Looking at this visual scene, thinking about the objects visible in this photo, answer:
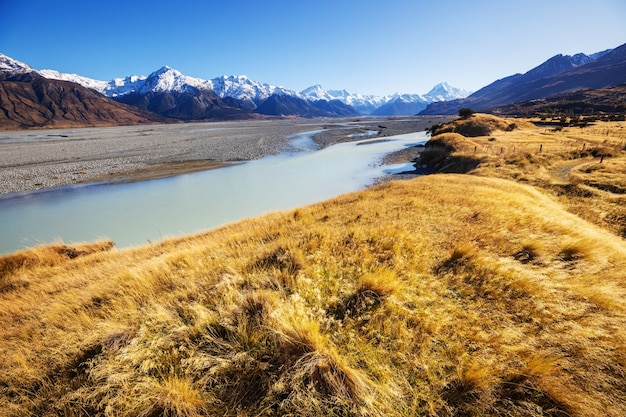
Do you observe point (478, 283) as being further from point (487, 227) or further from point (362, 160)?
point (362, 160)

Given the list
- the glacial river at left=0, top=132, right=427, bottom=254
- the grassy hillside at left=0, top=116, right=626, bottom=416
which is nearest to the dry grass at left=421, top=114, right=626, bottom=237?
the glacial river at left=0, top=132, right=427, bottom=254

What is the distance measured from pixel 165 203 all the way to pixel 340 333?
1974 cm

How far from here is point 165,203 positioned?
19625mm

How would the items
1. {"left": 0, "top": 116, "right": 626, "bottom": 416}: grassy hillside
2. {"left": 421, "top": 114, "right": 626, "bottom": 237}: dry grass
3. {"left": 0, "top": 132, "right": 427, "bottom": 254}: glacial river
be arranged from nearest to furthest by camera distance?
{"left": 0, "top": 116, "right": 626, "bottom": 416}: grassy hillside → {"left": 421, "top": 114, "right": 626, "bottom": 237}: dry grass → {"left": 0, "top": 132, "right": 427, "bottom": 254}: glacial river

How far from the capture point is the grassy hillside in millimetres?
2697

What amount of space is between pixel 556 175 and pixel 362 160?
67.1ft

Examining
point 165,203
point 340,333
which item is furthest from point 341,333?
point 165,203

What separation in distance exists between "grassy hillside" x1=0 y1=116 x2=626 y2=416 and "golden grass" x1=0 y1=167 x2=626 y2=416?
2 centimetres

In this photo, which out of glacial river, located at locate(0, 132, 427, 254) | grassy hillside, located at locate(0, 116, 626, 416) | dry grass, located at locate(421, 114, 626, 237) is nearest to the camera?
grassy hillside, located at locate(0, 116, 626, 416)

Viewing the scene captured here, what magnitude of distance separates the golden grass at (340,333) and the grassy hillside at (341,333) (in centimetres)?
2

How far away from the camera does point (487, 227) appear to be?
23.5 ft

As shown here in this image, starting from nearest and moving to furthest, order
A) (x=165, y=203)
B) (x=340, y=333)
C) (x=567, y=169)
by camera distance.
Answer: (x=340, y=333), (x=165, y=203), (x=567, y=169)

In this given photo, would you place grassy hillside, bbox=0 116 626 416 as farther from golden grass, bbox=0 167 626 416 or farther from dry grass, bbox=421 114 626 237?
dry grass, bbox=421 114 626 237

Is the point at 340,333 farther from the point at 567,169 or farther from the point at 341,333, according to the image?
the point at 567,169
